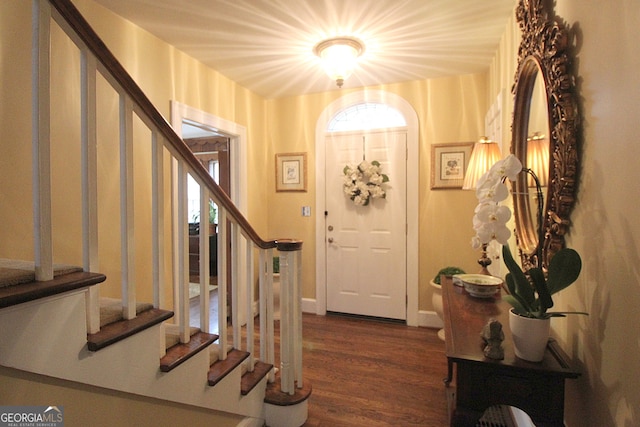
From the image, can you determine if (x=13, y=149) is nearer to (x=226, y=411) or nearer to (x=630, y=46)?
(x=226, y=411)

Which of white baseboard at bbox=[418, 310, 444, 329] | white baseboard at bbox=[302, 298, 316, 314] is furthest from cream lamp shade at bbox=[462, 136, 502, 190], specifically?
white baseboard at bbox=[302, 298, 316, 314]

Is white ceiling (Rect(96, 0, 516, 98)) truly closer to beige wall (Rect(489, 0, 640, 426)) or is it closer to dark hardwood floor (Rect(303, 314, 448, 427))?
beige wall (Rect(489, 0, 640, 426))

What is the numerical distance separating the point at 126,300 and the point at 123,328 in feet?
0.34

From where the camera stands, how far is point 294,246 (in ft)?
6.13

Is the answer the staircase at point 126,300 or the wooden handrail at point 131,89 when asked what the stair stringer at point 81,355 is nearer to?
the staircase at point 126,300

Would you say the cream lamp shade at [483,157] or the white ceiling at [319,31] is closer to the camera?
the white ceiling at [319,31]

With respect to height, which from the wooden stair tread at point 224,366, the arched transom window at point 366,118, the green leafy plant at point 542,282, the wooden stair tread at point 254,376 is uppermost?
the arched transom window at point 366,118

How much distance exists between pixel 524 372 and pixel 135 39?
2.86 m

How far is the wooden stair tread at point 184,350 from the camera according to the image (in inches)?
47.9

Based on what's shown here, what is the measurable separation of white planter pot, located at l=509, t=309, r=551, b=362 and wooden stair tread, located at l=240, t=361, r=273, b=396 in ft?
4.36

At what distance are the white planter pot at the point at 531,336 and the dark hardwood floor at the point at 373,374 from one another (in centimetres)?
114

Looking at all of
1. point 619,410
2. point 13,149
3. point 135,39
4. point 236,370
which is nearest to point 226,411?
point 236,370

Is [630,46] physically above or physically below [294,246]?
above

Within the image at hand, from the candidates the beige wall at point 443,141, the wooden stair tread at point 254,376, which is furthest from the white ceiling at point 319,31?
the wooden stair tread at point 254,376
